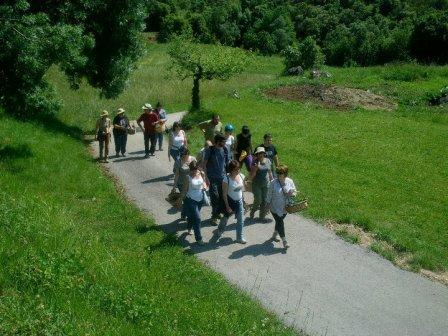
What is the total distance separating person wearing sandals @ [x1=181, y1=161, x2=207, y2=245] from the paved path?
568 millimetres

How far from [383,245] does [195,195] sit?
14.3 feet

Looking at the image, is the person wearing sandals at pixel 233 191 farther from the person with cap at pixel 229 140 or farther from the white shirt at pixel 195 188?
the person with cap at pixel 229 140

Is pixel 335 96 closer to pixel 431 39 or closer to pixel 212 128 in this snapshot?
pixel 212 128

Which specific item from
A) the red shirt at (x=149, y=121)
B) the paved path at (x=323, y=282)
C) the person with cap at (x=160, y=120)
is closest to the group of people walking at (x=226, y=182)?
the paved path at (x=323, y=282)

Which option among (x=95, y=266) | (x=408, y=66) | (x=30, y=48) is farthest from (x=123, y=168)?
(x=408, y=66)

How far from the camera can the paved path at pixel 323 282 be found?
9469 millimetres

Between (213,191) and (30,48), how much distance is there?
599 centimetres

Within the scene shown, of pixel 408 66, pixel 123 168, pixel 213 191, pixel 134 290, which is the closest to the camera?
pixel 134 290

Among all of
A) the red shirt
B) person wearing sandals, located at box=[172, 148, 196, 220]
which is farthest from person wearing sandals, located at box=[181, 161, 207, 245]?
the red shirt

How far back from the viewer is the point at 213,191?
42.3 ft

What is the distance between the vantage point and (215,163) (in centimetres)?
1279

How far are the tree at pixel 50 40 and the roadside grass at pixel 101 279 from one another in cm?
297

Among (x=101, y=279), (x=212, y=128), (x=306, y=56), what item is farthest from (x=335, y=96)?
(x=101, y=279)

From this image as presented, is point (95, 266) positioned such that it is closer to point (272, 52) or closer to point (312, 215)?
point (312, 215)
